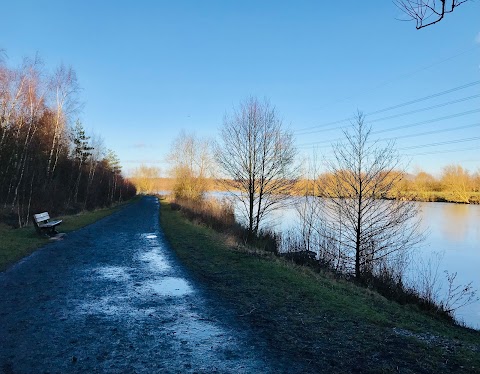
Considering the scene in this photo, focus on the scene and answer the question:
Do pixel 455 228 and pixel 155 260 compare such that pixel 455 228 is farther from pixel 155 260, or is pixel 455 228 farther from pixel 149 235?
pixel 155 260

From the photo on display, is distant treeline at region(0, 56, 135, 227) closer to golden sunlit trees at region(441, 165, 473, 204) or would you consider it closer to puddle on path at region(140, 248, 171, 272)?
puddle on path at region(140, 248, 171, 272)

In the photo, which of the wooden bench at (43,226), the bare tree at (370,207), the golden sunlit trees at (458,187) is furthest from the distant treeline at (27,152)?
the golden sunlit trees at (458,187)

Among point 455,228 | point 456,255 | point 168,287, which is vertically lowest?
point 456,255

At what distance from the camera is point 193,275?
8.10 m

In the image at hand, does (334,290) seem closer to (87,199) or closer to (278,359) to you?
(278,359)

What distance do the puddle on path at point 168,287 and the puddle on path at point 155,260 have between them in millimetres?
1100

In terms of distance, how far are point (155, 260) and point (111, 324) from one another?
16.2ft

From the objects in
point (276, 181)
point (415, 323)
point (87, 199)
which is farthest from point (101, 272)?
point (87, 199)

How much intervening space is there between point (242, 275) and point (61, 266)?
14.9 feet

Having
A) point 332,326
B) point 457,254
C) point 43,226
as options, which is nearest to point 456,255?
point 457,254

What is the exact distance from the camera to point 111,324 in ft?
15.8

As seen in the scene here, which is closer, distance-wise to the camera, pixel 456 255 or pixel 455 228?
pixel 456 255

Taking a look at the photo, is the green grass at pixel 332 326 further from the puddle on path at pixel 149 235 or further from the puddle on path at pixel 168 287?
the puddle on path at pixel 149 235

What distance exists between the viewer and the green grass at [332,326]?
3879mm
